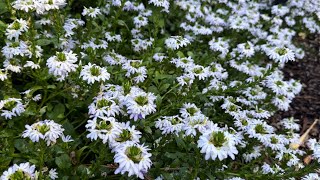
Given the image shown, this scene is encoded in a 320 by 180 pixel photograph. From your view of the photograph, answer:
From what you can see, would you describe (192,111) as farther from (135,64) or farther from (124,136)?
(124,136)

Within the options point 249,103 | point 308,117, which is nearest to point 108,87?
point 249,103

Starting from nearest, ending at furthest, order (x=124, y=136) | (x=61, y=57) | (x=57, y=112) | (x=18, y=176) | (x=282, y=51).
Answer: (x=18, y=176)
(x=124, y=136)
(x=61, y=57)
(x=57, y=112)
(x=282, y=51)

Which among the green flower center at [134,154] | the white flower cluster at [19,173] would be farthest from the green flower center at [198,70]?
the white flower cluster at [19,173]

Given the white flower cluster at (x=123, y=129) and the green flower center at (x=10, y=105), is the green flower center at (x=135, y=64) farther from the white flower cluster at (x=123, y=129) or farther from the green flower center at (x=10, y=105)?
the green flower center at (x=10, y=105)

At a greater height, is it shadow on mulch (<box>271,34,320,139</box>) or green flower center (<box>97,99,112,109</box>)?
green flower center (<box>97,99,112,109</box>)

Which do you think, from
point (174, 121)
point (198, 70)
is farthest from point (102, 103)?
point (198, 70)

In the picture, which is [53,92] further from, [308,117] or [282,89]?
[308,117]

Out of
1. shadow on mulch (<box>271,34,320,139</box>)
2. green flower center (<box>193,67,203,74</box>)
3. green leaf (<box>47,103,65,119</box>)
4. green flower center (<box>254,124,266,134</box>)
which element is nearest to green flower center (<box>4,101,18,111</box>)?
green leaf (<box>47,103,65,119</box>)

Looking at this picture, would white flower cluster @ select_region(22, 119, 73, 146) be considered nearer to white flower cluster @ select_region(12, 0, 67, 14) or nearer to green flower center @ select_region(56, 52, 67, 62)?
green flower center @ select_region(56, 52, 67, 62)
